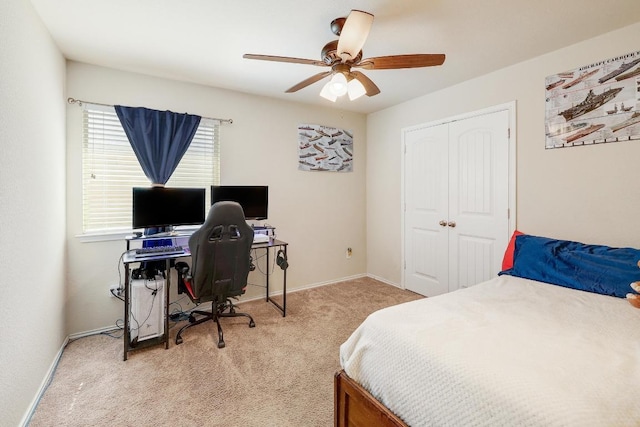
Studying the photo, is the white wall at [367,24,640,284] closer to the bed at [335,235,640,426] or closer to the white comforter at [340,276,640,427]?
the bed at [335,235,640,426]

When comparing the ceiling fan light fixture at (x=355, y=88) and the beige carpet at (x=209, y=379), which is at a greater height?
the ceiling fan light fixture at (x=355, y=88)

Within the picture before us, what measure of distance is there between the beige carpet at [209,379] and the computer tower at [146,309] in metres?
0.14

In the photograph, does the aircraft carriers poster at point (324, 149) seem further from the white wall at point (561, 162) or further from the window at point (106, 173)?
the window at point (106, 173)

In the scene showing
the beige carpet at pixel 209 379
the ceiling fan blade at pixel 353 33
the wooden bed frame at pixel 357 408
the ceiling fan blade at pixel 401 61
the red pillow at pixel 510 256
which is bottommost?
the beige carpet at pixel 209 379

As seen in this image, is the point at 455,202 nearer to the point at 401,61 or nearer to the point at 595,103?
the point at 595,103

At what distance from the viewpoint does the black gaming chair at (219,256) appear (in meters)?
2.35

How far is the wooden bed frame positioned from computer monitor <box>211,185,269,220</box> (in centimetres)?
211

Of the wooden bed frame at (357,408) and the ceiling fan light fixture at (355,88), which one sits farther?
the ceiling fan light fixture at (355,88)

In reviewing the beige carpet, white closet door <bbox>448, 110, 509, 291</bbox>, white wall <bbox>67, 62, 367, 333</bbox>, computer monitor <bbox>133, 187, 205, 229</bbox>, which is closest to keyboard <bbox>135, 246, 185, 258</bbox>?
computer monitor <bbox>133, 187, 205, 229</bbox>

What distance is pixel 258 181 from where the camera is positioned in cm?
357

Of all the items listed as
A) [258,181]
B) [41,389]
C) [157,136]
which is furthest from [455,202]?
[41,389]

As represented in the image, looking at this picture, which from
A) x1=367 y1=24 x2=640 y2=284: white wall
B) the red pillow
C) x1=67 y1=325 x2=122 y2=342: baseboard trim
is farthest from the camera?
x1=67 y1=325 x2=122 y2=342: baseboard trim

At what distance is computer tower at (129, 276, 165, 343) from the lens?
236 centimetres

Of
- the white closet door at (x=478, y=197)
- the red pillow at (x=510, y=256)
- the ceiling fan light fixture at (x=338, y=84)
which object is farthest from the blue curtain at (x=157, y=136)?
the red pillow at (x=510, y=256)
